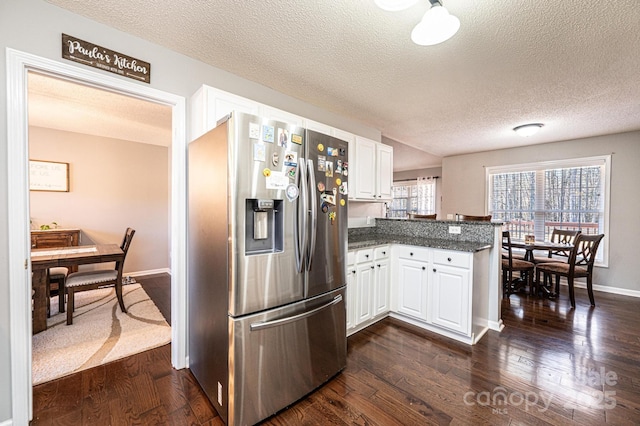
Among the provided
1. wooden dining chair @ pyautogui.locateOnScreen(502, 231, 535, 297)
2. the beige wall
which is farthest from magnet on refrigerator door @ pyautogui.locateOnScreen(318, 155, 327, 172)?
the beige wall

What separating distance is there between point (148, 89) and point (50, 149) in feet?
12.2

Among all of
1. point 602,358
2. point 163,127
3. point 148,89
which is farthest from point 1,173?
point 602,358

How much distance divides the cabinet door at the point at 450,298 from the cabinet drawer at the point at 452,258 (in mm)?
41

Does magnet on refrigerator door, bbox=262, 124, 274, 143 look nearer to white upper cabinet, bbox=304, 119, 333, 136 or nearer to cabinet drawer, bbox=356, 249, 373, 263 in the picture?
white upper cabinet, bbox=304, 119, 333, 136

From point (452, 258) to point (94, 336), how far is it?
11.8 ft

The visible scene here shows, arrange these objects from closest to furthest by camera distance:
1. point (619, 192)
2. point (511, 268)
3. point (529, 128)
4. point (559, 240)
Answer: point (529, 128)
point (511, 268)
point (619, 192)
point (559, 240)

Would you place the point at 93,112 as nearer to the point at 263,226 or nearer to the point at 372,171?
the point at 263,226

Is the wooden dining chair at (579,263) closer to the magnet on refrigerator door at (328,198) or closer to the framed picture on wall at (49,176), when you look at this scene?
the magnet on refrigerator door at (328,198)

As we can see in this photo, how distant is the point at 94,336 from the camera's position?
2.63 meters

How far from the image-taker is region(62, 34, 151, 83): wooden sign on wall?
5.66ft

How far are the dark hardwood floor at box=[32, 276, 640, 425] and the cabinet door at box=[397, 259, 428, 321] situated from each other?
25 centimetres

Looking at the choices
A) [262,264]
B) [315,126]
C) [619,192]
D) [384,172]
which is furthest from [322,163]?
[619,192]

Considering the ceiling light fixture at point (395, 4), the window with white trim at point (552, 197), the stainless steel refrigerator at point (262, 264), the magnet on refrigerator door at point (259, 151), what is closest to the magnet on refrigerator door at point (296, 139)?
the stainless steel refrigerator at point (262, 264)

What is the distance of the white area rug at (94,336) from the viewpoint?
220cm
